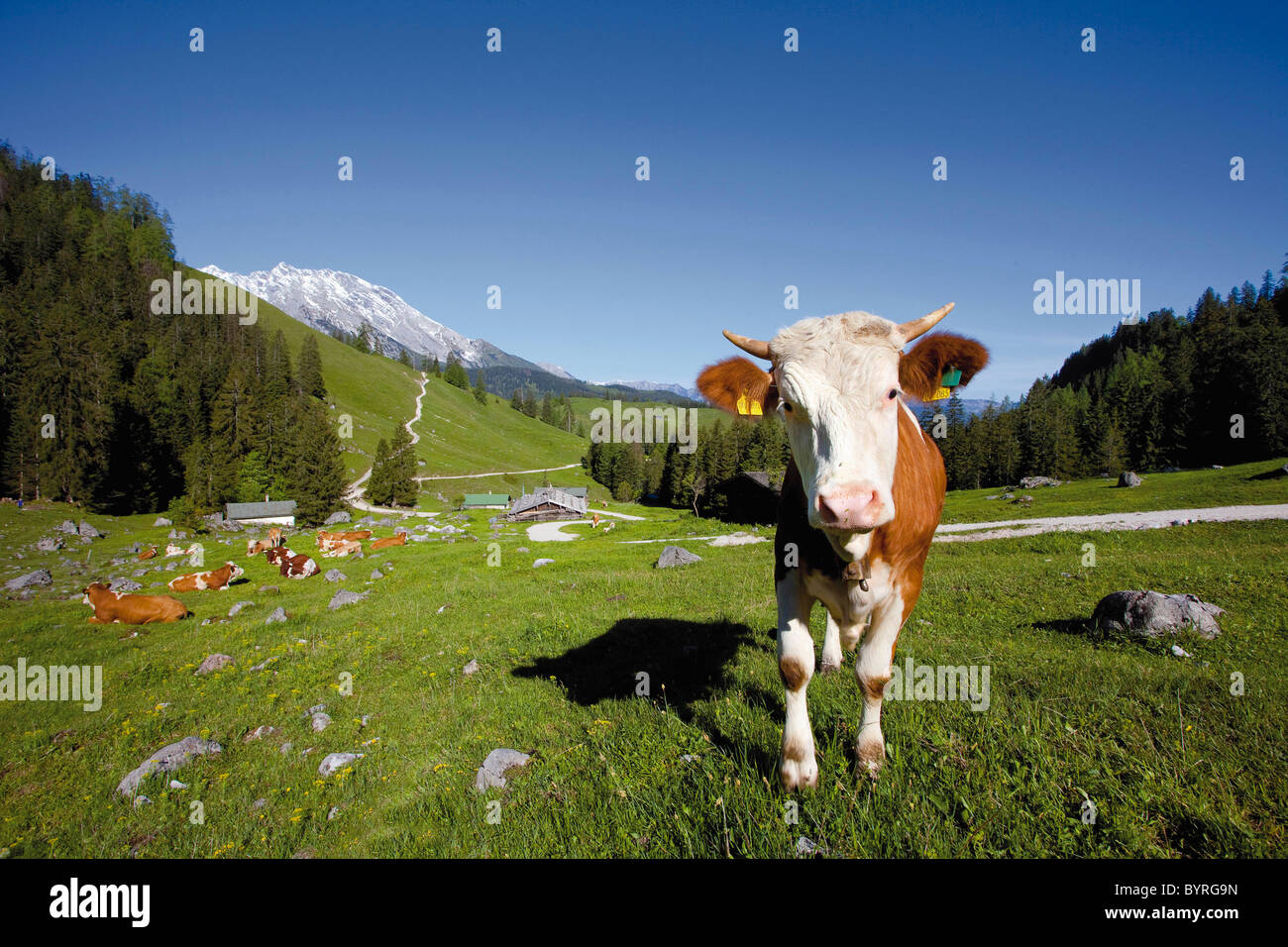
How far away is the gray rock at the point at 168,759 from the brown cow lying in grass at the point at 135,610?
13733mm

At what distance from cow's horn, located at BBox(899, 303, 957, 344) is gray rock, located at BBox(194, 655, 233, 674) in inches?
528

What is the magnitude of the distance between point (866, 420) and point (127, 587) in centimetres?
3022

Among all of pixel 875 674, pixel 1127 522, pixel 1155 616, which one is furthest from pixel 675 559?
pixel 1127 522

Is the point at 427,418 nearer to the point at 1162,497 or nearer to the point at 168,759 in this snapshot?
the point at 1162,497

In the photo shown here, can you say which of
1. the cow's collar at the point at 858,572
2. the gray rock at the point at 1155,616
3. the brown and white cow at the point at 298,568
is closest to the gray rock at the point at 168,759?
the cow's collar at the point at 858,572

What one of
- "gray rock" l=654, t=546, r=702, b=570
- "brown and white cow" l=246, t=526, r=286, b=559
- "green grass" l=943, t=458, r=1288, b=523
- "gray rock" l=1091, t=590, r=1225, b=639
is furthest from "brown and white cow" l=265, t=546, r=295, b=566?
"green grass" l=943, t=458, r=1288, b=523

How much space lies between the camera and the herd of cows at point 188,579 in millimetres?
17000

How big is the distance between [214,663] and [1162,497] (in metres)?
48.0

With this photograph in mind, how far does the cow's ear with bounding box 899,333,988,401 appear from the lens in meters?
4.02

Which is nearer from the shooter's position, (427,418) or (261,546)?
(261,546)

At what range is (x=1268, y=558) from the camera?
41.5 ft

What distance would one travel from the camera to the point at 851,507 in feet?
9.21
